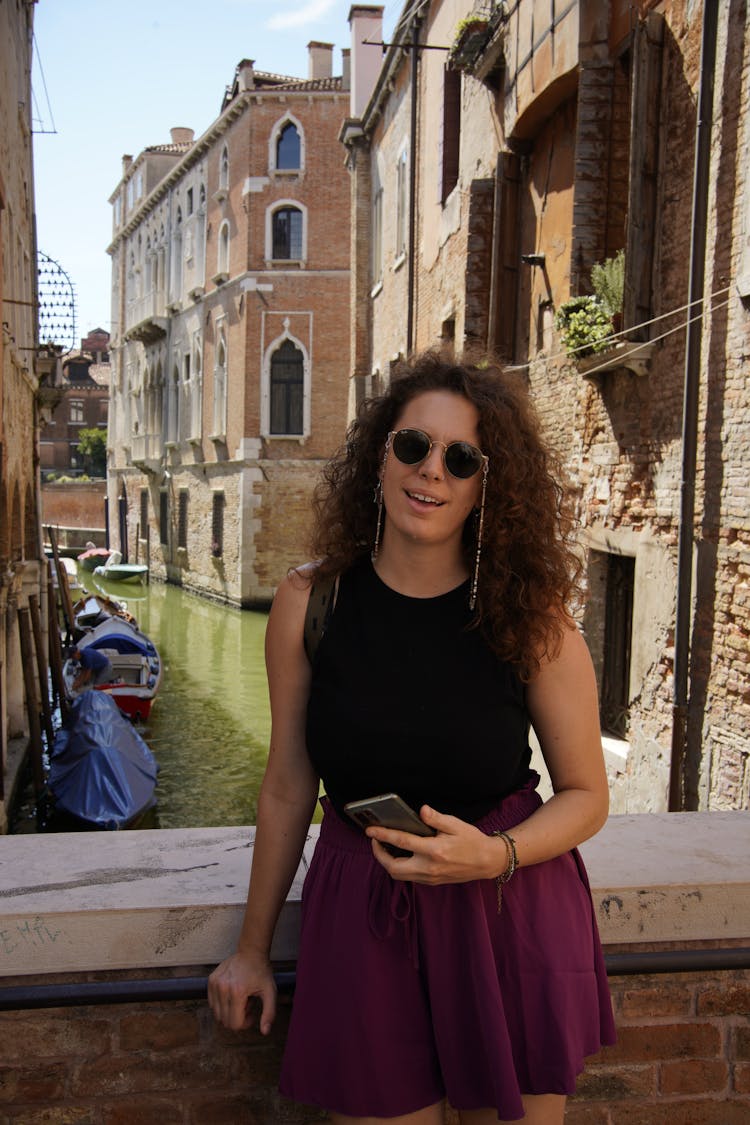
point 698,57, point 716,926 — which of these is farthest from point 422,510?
point 698,57

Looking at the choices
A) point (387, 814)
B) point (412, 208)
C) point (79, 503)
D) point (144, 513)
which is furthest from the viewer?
point (79, 503)

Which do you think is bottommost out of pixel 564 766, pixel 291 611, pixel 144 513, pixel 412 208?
pixel 144 513

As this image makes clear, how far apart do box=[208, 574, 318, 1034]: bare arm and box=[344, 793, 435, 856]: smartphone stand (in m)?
0.24

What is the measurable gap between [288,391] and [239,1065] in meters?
24.5

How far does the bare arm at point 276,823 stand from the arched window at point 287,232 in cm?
2497

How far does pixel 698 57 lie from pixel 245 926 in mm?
6309

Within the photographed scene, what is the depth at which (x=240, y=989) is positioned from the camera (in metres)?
1.65

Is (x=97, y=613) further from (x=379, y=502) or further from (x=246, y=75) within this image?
(x=379, y=502)

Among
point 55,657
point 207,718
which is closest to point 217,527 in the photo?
point 207,718

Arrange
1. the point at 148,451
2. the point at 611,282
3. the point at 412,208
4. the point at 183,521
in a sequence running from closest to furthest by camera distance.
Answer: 1. the point at 611,282
2. the point at 412,208
3. the point at 183,521
4. the point at 148,451

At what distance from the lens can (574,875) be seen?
5.32ft

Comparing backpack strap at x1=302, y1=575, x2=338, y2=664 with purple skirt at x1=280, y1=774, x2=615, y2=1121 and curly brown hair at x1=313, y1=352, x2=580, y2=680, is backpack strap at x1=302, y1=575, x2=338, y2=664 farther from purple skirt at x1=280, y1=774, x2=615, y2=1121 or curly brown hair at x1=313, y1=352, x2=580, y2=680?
purple skirt at x1=280, y1=774, x2=615, y2=1121

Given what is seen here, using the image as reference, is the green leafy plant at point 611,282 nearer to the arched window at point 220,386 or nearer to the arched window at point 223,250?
the arched window at point 220,386

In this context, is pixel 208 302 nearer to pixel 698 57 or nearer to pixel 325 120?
pixel 325 120
